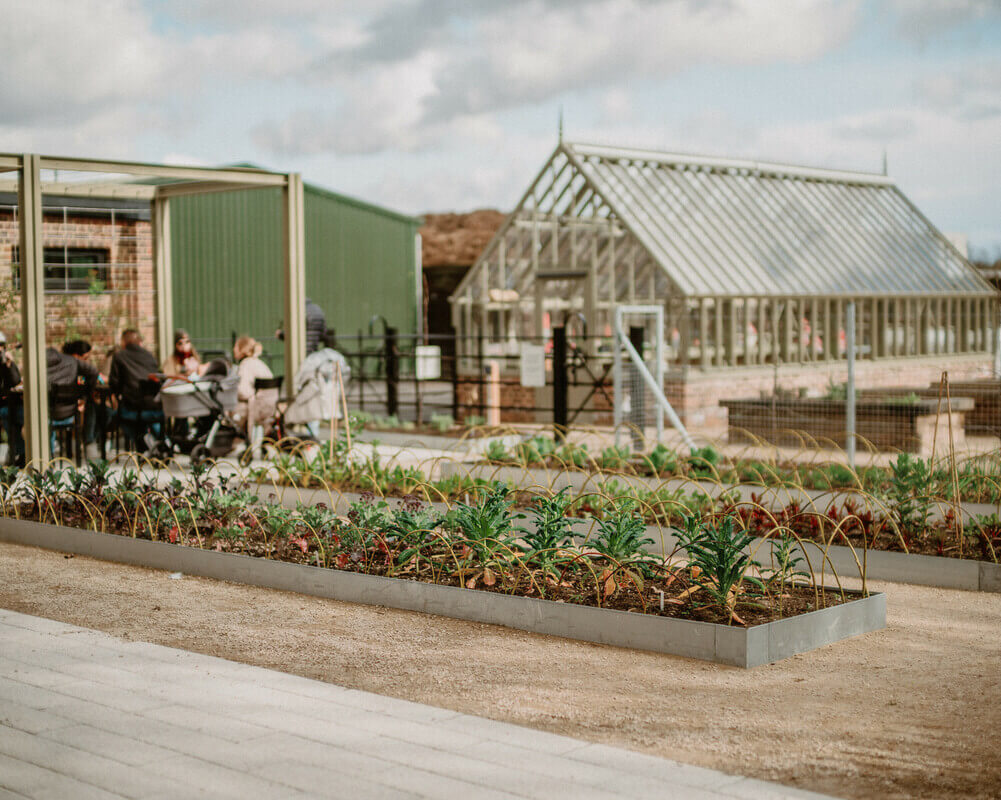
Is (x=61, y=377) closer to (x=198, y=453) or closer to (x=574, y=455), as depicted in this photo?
(x=198, y=453)

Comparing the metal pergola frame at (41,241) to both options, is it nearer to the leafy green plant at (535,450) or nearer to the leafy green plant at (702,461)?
the leafy green plant at (535,450)

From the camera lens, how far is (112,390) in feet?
39.8

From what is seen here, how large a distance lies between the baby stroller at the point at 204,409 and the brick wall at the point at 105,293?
1.93 meters

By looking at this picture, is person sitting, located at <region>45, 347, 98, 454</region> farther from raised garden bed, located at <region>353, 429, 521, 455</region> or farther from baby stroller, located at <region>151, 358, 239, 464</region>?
raised garden bed, located at <region>353, 429, 521, 455</region>

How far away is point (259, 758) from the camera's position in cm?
416

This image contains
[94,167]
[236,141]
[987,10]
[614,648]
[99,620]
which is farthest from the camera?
[236,141]

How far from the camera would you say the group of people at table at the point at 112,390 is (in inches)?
470

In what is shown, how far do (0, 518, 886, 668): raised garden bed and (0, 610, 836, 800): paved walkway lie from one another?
1.34 metres

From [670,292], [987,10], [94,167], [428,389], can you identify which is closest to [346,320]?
[428,389]

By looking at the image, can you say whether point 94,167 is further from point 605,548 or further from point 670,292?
point 670,292

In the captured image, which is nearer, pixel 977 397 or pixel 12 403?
pixel 12 403

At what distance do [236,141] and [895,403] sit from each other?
35.9 metres

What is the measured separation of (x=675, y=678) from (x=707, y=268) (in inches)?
567

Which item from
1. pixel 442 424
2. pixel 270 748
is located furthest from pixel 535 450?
pixel 270 748
